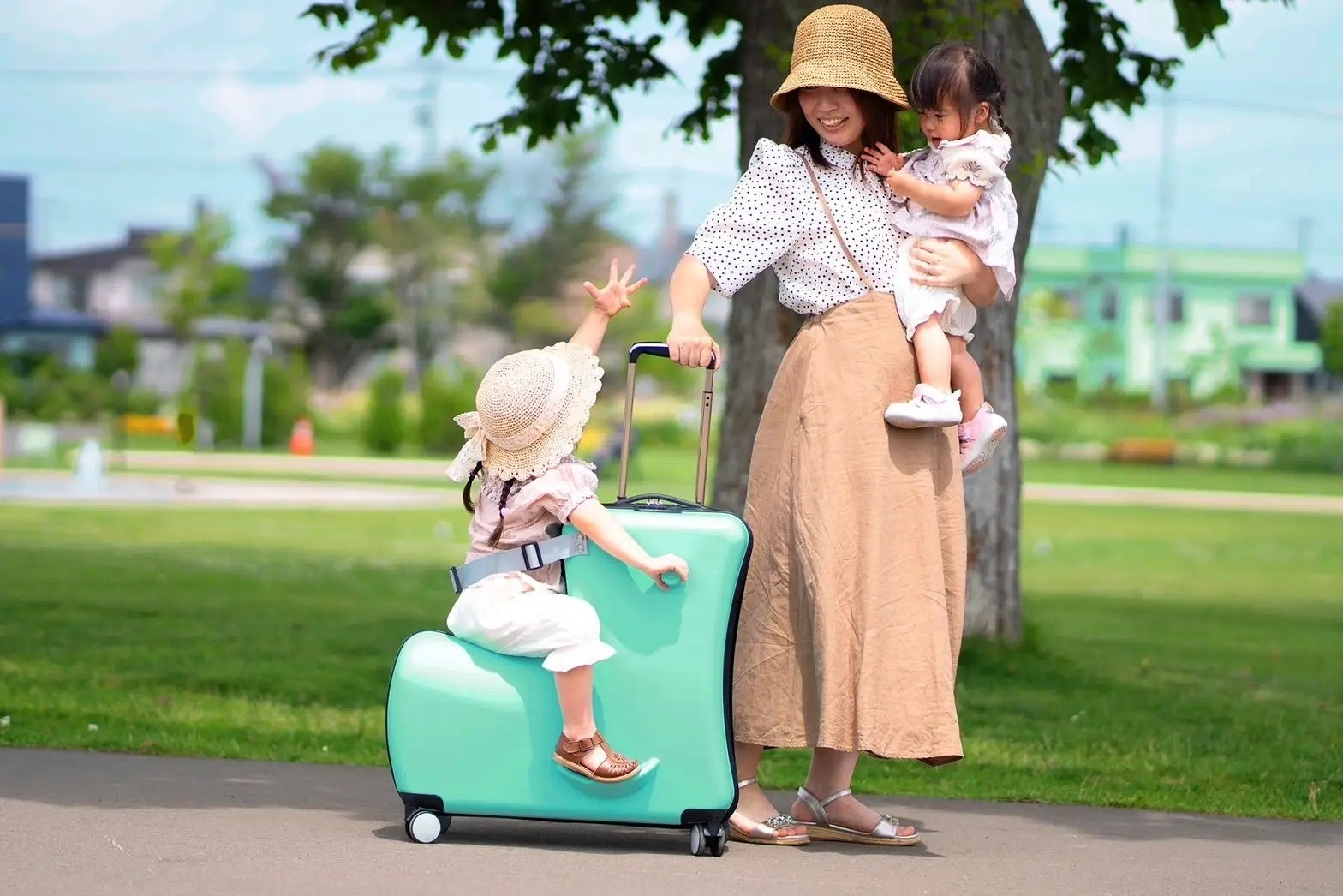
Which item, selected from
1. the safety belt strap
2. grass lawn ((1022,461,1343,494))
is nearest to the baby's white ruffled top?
the safety belt strap

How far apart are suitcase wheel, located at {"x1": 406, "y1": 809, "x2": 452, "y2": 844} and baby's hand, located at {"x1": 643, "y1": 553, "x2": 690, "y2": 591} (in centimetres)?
79

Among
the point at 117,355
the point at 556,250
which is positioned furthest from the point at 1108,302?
the point at 117,355

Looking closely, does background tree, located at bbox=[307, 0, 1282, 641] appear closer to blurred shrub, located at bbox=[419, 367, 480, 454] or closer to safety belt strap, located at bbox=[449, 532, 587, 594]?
safety belt strap, located at bbox=[449, 532, 587, 594]

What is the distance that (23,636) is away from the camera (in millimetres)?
9445

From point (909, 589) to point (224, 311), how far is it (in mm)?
65556

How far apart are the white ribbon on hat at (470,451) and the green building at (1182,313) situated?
67958 millimetres

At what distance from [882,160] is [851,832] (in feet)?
5.49

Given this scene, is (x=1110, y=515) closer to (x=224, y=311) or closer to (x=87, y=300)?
(x=224, y=311)

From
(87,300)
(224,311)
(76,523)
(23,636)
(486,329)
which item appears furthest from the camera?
(87,300)

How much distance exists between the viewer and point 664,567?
459 centimetres

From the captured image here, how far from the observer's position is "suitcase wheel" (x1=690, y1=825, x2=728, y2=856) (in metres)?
4.73

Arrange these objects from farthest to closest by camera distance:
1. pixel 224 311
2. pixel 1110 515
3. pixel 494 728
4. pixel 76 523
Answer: pixel 224 311
pixel 1110 515
pixel 76 523
pixel 494 728

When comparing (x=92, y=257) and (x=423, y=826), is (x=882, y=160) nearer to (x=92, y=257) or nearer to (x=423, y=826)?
(x=423, y=826)

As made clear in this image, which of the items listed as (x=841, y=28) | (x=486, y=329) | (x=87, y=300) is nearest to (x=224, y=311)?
(x=486, y=329)
